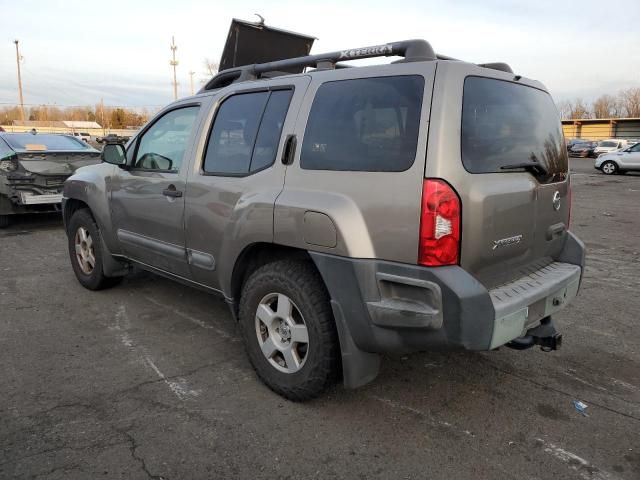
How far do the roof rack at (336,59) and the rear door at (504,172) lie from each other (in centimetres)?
24

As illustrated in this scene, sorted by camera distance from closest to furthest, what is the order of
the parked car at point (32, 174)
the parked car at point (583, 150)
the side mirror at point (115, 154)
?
the side mirror at point (115, 154)
the parked car at point (32, 174)
the parked car at point (583, 150)

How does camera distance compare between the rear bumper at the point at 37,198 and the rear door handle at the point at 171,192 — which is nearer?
the rear door handle at the point at 171,192

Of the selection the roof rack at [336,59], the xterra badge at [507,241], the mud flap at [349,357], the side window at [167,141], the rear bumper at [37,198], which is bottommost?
the mud flap at [349,357]

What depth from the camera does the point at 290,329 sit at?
3035mm

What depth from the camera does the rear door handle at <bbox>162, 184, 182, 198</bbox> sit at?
3800mm

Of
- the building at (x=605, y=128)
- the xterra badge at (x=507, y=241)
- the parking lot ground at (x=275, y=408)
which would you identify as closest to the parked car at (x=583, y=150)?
the building at (x=605, y=128)

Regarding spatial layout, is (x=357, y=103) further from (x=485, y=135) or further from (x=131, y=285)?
(x=131, y=285)

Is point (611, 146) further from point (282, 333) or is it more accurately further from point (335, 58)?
point (282, 333)

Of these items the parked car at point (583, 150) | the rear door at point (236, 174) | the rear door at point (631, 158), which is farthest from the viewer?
the parked car at point (583, 150)

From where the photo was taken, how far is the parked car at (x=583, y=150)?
3988 centimetres

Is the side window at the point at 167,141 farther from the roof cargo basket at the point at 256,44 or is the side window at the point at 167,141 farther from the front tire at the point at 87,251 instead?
the roof cargo basket at the point at 256,44

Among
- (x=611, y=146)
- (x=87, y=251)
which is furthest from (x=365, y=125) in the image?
(x=611, y=146)

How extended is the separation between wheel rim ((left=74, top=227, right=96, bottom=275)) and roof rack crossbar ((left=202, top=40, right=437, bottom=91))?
2.13 meters

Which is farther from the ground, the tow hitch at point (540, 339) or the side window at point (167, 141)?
the side window at point (167, 141)
